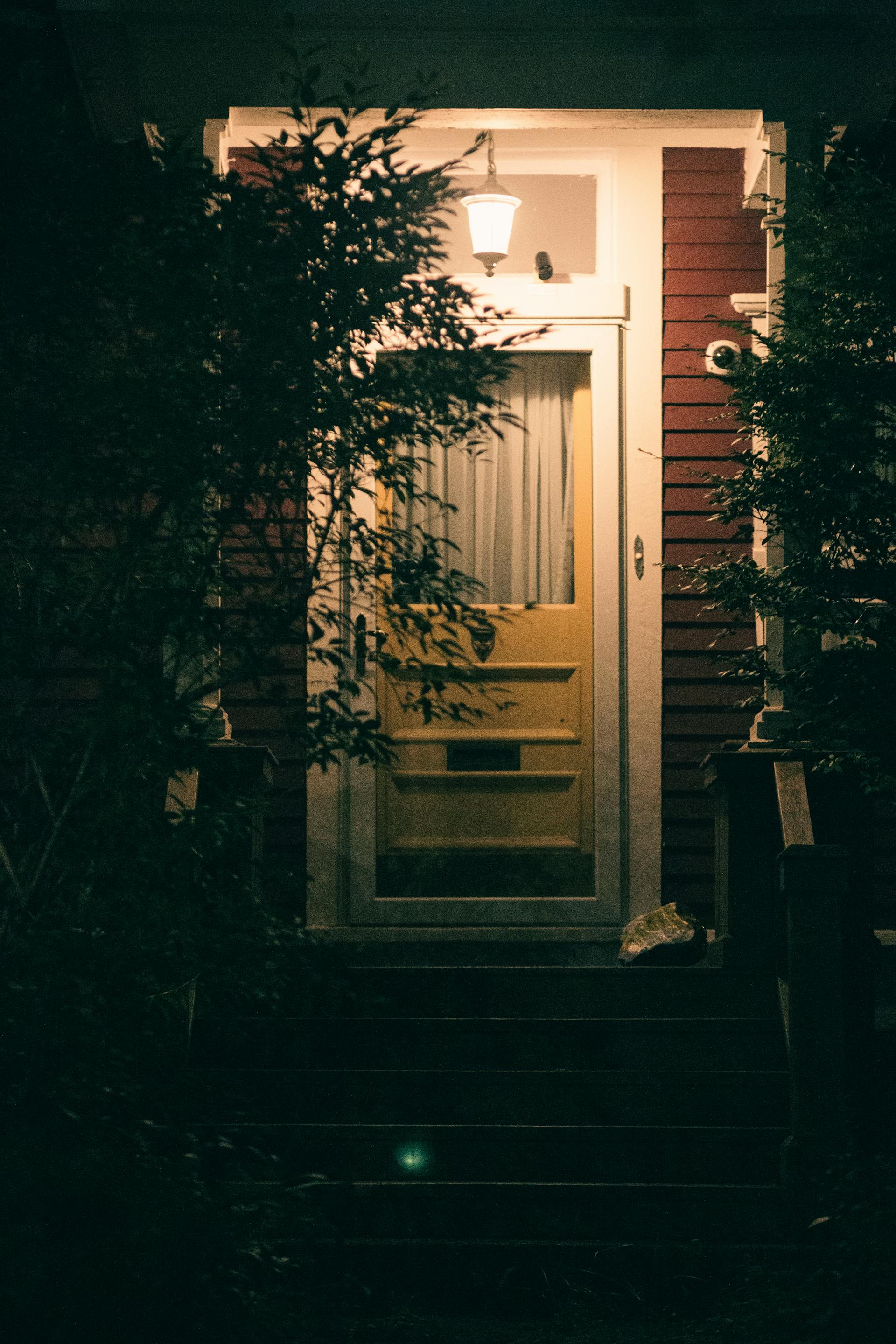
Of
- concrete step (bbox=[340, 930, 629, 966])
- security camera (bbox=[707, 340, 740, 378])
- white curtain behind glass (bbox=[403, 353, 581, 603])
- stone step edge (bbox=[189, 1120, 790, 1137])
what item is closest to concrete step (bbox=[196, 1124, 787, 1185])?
stone step edge (bbox=[189, 1120, 790, 1137])

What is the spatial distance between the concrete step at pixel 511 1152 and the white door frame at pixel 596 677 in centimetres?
135

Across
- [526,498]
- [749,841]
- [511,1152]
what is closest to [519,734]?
[526,498]

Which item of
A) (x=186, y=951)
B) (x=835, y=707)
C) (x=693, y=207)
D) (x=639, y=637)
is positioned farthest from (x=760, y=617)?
(x=186, y=951)

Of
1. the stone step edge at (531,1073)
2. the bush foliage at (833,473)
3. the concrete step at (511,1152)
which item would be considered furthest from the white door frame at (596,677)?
the concrete step at (511,1152)

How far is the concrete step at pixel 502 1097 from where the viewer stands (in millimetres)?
4312

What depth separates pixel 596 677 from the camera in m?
5.62

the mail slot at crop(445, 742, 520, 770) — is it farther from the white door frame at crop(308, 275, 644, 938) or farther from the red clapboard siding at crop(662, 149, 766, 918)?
the red clapboard siding at crop(662, 149, 766, 918)

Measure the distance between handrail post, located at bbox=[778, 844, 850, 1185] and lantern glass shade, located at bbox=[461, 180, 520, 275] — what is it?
276 centimetres

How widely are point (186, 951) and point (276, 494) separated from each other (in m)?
1.15

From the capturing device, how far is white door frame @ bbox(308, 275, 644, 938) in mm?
5512

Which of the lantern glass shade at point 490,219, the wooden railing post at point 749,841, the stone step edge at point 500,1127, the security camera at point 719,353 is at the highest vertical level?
the lantern glass shade at point 490,219

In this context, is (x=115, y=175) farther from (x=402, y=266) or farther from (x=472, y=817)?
(x=472, y=817)

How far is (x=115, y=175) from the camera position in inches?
→ 139

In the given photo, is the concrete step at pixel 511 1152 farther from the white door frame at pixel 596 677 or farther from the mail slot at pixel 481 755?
the mail slot at pixel 481 755
